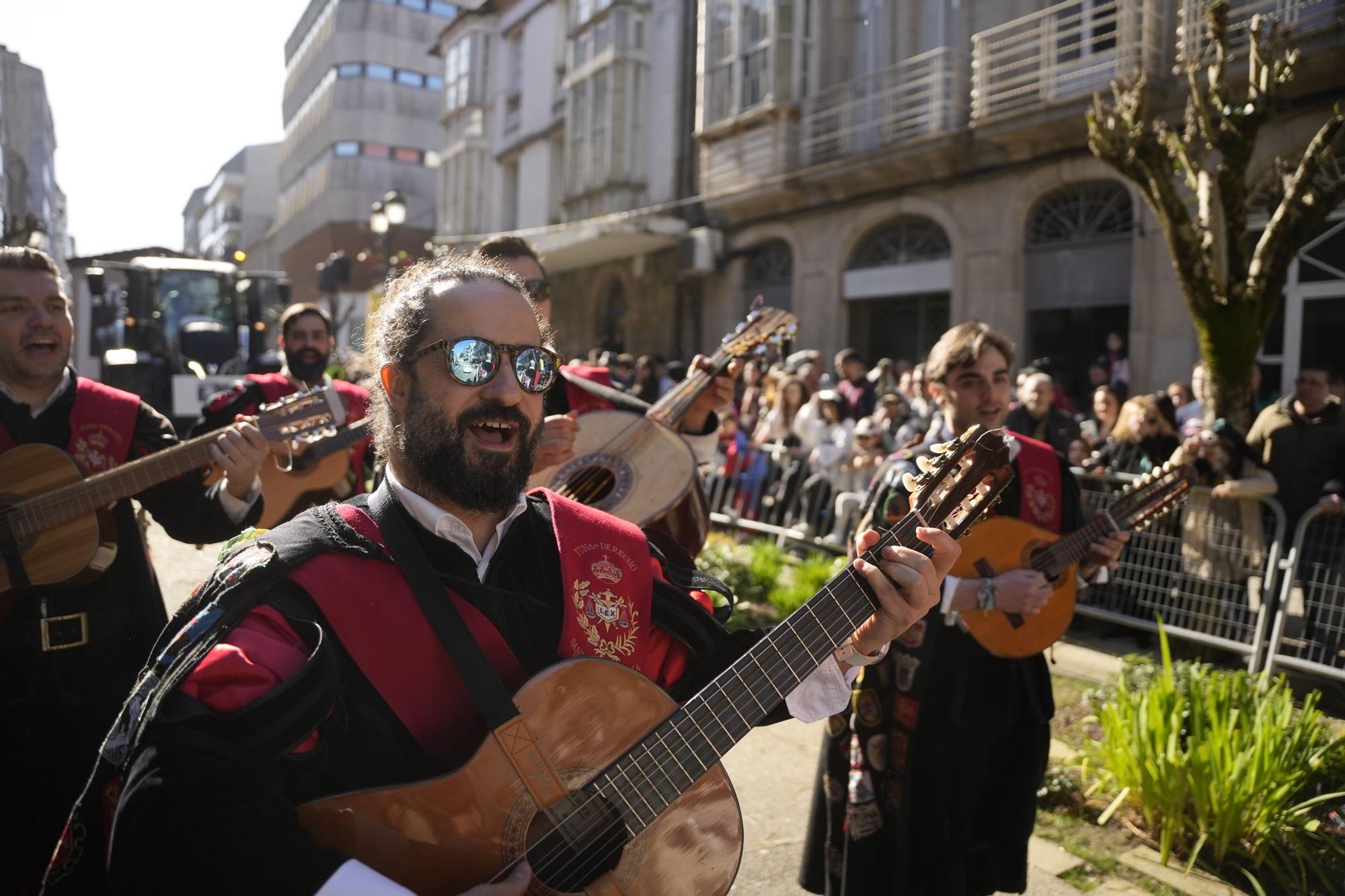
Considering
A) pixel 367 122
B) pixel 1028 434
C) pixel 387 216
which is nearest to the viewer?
pixel 1028 434

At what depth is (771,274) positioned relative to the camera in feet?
57.4

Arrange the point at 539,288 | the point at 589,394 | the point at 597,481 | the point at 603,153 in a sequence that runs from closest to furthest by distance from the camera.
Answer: the point at 597,481, the point at 539,288, the point at 589,394, the point at 603,153

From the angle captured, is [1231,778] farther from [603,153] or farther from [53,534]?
[603,153]

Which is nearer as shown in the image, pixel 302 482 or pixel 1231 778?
pixel 1231 778

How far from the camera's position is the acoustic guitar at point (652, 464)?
3412mm

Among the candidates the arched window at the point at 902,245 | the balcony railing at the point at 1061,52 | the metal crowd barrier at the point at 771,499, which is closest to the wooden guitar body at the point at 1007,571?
the metal crowd barrier at the point at 771,499

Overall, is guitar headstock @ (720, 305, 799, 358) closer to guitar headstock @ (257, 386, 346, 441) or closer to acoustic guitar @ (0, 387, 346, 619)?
guitar headstock @ (257, 386, 346, 441)

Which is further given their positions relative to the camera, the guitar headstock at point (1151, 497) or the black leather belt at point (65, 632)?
the guitar headstock at point (1151, 497)

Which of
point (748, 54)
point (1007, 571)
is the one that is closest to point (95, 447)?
point (1007, 571)

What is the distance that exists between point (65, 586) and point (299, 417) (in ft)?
2.96

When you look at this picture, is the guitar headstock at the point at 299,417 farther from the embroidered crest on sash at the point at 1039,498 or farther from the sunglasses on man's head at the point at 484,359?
the embroidered crest on sash at the point at 1039,498

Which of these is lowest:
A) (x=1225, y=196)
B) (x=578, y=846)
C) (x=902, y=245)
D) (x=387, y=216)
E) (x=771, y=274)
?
(x=578, y=846)

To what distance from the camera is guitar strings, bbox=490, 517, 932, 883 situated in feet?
5.89

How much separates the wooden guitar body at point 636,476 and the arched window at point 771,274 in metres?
13.4
